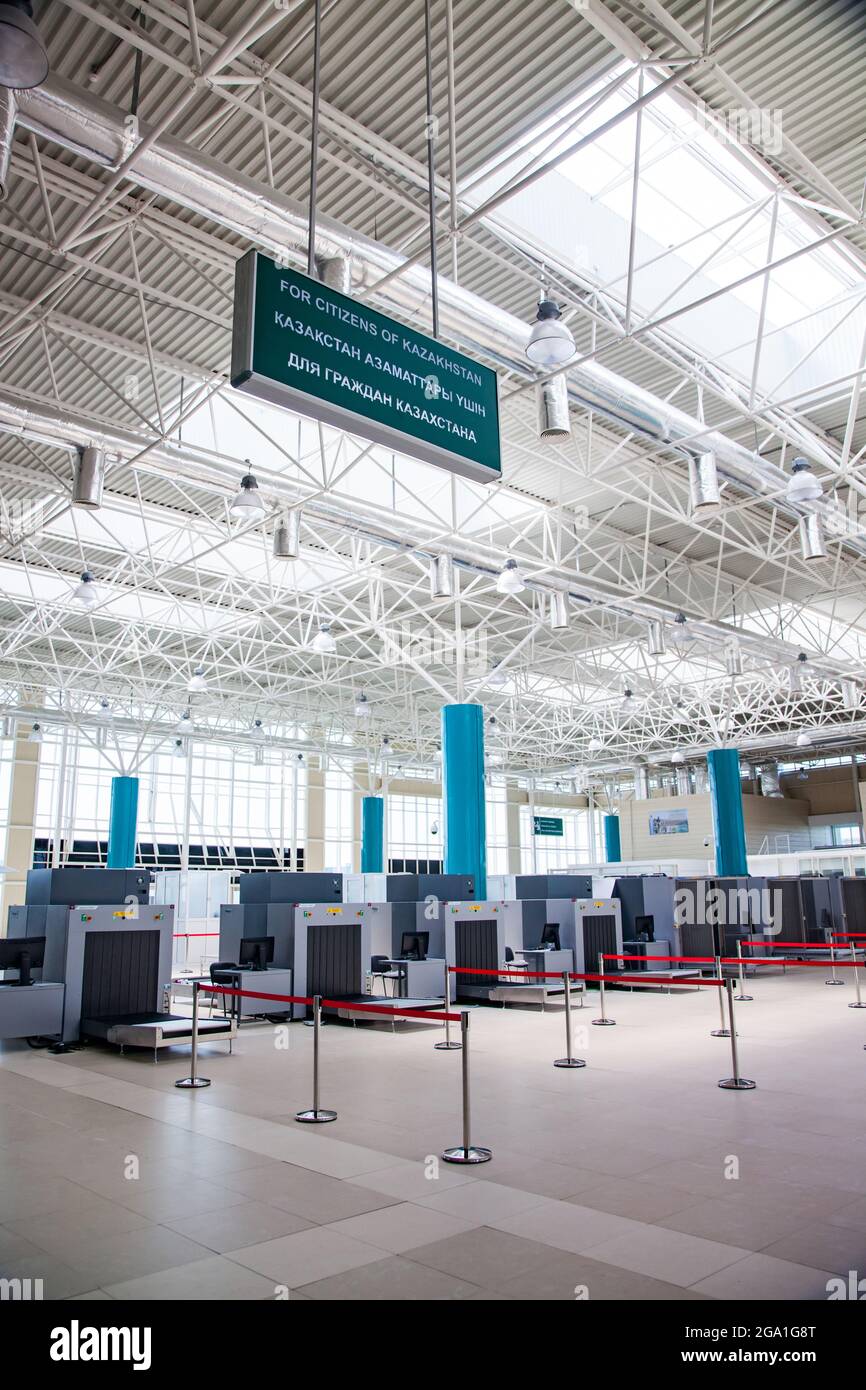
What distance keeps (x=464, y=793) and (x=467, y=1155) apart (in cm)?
1460

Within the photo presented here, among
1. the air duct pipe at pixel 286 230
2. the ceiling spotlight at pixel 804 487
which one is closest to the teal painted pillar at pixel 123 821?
the air duct pipe at pixel 286 230

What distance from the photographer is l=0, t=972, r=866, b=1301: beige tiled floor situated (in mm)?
4629

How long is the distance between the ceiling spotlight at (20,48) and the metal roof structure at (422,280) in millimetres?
1766

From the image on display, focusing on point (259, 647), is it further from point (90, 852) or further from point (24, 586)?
point (90, 852)

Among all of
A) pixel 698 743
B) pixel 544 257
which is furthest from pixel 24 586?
pixel 698 743

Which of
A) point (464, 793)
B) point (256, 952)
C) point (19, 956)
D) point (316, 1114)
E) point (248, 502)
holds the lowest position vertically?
point (316, 1114)

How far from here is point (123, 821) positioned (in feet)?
104

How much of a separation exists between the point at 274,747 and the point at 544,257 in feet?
100

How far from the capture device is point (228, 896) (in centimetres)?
3569

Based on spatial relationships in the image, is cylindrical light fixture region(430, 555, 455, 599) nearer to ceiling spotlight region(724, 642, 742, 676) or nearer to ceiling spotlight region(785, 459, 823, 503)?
ceiling spotlight region(785, 459, 823, 503)

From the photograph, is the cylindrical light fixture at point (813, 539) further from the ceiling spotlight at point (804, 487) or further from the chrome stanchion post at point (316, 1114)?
the chrome stanchion post at point (316, 1114)

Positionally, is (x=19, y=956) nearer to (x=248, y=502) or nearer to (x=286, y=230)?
(x=248, y=502)

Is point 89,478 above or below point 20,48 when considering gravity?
above

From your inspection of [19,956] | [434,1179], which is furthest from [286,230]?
[19,956]
